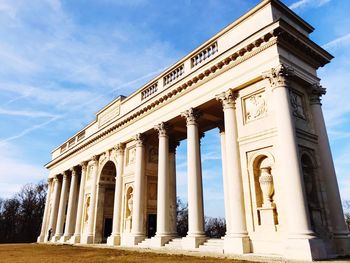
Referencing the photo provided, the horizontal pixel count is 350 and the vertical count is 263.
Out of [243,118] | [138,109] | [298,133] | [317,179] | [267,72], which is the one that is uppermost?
[138,109]

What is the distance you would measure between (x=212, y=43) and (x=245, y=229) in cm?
1219

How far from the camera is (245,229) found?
1487cm

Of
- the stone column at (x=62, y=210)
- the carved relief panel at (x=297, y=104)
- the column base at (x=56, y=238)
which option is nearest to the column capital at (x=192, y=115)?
the carved relief panel at (x=297, y=104)

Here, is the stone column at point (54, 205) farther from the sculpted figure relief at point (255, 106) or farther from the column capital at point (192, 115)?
the sculpted figure relief at point (255, 106)

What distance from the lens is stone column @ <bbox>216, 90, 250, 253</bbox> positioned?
1440 centimetres

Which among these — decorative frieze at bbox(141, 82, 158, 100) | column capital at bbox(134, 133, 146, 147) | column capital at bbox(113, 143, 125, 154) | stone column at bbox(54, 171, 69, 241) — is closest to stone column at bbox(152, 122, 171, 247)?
column capital at bbox(134, 133, 146, 147)

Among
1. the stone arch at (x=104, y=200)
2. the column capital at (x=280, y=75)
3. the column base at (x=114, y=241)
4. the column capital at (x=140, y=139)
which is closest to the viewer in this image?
the column capital at (x=280, y=75)

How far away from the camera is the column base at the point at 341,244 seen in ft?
45.9

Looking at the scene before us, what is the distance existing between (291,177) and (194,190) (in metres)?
7.00

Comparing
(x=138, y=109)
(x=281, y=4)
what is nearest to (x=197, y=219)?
(x=138, y=109)

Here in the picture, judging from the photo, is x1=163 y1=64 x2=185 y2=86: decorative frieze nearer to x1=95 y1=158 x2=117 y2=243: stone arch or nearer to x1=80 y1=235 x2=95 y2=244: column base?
x1=95 y1=158 x2=117 y2=243: stone arch

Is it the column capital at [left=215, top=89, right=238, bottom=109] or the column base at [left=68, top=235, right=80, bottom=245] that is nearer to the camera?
the column capital at [left=215, top=89, right=238, bottom=109]

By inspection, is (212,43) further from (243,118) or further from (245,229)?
(245,229)

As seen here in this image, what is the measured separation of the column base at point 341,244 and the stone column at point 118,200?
56.7 ft
